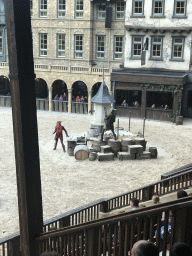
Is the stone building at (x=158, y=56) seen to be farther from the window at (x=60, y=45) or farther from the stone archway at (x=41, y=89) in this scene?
the stone archway at (x=41, y=89)

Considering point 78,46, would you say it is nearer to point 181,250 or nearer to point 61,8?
point 61,8

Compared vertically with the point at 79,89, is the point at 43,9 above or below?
above

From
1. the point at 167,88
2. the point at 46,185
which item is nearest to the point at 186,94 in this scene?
the point at 167,88

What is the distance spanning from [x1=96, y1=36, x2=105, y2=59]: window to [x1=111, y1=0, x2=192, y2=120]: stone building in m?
2.55

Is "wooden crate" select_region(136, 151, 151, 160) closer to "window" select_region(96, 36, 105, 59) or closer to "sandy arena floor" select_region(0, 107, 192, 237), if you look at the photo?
"sandy arena floor" select_region(0, 107, 192, 237)

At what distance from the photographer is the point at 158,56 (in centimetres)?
2772

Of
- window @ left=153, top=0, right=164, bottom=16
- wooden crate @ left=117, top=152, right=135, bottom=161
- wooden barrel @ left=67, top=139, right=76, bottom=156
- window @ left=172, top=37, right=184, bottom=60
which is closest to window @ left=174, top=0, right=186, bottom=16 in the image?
window @ left=153, top=0, right=164, bottom=16

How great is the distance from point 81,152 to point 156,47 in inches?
564

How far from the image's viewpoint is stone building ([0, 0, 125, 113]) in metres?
29.3

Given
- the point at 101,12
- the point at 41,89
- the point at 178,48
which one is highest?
the point at 101,12

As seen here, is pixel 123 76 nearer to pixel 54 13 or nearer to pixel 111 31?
pixel 111 31

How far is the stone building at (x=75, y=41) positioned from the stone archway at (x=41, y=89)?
300 centimetres

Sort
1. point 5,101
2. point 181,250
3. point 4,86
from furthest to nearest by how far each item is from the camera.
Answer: point 4,86, point 5,101, point 181,250

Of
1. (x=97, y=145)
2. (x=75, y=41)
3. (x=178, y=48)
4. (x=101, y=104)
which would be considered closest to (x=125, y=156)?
(x=97, y=145)
